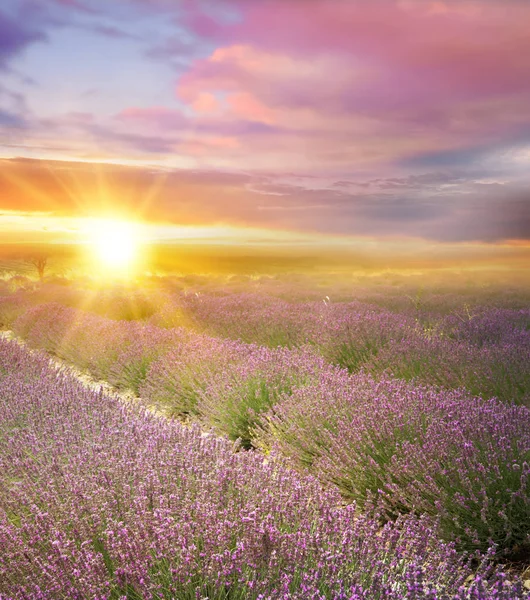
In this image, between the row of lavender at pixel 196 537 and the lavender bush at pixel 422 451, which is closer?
the row of lavender at pixel 196 537

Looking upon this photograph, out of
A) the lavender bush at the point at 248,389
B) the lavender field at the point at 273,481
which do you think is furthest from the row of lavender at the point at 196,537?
the lavender bush at the point at 248,389

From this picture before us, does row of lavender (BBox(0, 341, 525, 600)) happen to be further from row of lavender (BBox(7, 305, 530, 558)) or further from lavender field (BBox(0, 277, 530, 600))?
row of lavender (BBox(7, 305, 530, 558))

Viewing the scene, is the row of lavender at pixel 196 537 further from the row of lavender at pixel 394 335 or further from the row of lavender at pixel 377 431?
the row of lavender at pixel 394 335

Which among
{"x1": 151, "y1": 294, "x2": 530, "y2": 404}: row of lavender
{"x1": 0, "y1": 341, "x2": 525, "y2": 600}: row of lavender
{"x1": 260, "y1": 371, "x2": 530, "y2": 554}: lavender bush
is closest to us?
{"x1": 0, "y1": 341, "x2": 525, "y2": 600}: row of lavender

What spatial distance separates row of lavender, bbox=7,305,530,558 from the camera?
2.43m

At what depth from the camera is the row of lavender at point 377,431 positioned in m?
2.43

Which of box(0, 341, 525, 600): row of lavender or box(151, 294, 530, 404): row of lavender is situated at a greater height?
box(151, 294, 530, 404): row of lavender

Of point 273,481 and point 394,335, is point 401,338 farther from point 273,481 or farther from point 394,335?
point 273,481

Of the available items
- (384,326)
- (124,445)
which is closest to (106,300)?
(384,326)

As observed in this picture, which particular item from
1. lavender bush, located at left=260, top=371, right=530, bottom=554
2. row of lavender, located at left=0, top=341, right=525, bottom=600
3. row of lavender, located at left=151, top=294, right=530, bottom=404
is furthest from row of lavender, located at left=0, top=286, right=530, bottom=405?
row of lavender, located at left=0, top=341, right=525, bottom=600

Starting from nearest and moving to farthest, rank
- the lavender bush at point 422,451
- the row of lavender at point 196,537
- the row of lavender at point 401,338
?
the row of lavender at point 196,537
the lavender bush at point 422,451
the row of lavender at point 401,338

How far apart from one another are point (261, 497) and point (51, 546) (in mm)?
819

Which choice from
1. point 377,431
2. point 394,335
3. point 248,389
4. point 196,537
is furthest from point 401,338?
point 196,537

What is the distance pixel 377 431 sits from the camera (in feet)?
9.72
